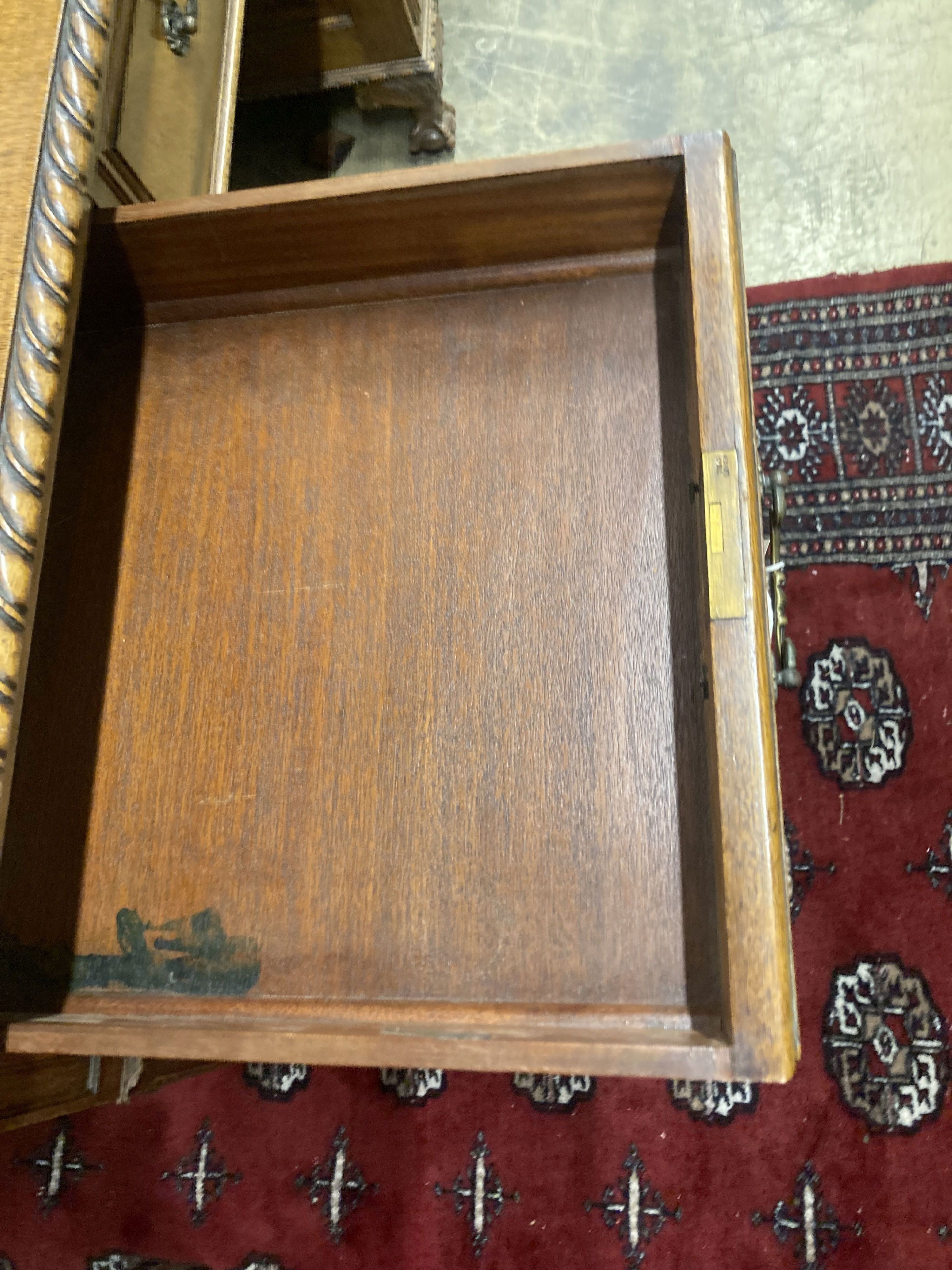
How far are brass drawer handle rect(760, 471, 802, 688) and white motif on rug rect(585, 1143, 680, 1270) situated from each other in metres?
0.58

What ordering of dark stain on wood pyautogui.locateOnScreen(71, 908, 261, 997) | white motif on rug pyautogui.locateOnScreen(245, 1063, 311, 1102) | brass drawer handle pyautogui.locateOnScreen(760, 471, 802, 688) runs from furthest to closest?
white motif on rug pyautogui.locateOnScreen(245, 1063, 311, 1102)
brass drawer handle pyautogui.locateOnScreen(760, 471, 802, 688)
dark stain on wood pyautogui.locateOnScreen(71, 908, 261, 997)

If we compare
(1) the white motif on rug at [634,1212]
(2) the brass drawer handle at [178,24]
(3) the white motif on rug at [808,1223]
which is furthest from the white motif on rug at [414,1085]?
(2) the brass drawer handle at [178,24]

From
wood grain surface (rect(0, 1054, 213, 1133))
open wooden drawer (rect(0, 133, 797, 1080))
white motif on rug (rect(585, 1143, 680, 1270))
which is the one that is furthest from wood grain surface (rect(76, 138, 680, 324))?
white motif on rug (rect(585, 1143, 680, 1270))

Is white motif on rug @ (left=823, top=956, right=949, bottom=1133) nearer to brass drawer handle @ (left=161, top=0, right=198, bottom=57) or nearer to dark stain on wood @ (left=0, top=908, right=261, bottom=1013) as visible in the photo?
dark stain on wood @ (left=0, top=908, right=261, bottom=1013)

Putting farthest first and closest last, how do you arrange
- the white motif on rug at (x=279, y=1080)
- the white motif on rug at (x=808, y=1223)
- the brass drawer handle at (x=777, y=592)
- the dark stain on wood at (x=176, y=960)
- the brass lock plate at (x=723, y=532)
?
the white motif on rug at (x=279, y=1080) < the white motif on rug at (x=808, y=1223) < the brass drawer handle at (x=777, y=592) < the dark stain on wood at (x=176, y=960) < the brass lock plate at (x=723, y=532)

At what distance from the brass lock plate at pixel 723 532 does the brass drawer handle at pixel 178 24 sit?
2.00 feet

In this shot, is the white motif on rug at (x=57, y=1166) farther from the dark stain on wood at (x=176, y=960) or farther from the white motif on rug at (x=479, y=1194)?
the dark stain on wood at (x=176, y=960)

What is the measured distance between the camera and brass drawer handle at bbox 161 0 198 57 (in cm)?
76

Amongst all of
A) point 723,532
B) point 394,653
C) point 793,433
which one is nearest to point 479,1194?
point 394,653

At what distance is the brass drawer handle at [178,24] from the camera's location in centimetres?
76

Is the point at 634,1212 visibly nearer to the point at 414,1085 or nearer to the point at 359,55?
the point at 414,1085

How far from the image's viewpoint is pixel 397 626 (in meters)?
0.67

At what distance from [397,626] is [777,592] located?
0.32 m

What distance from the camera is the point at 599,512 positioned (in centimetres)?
65
